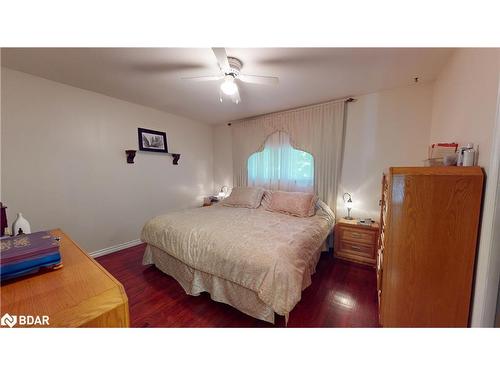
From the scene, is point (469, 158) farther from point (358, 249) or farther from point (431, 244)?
point (358, 249)

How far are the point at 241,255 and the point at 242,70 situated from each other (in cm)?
179

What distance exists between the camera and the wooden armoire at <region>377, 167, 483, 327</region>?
100cm

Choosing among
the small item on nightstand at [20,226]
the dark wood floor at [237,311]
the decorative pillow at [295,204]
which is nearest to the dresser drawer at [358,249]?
the dark wood floor at [237,311]

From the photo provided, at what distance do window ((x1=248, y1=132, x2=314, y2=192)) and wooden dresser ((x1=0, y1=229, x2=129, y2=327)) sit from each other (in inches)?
107

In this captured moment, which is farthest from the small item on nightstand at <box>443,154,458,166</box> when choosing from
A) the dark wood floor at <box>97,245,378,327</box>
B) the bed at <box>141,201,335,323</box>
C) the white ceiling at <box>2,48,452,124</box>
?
the dark wood floor at <box>97,245,378,327</box>

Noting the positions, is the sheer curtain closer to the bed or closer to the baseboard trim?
the bed

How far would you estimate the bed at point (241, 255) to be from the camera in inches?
50.6

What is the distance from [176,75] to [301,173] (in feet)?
7.14

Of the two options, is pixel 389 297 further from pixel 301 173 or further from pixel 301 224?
pixel 301 173

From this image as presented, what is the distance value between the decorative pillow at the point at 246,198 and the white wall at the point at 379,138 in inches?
48.8

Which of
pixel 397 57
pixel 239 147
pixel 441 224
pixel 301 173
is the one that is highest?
pixel 397 57
